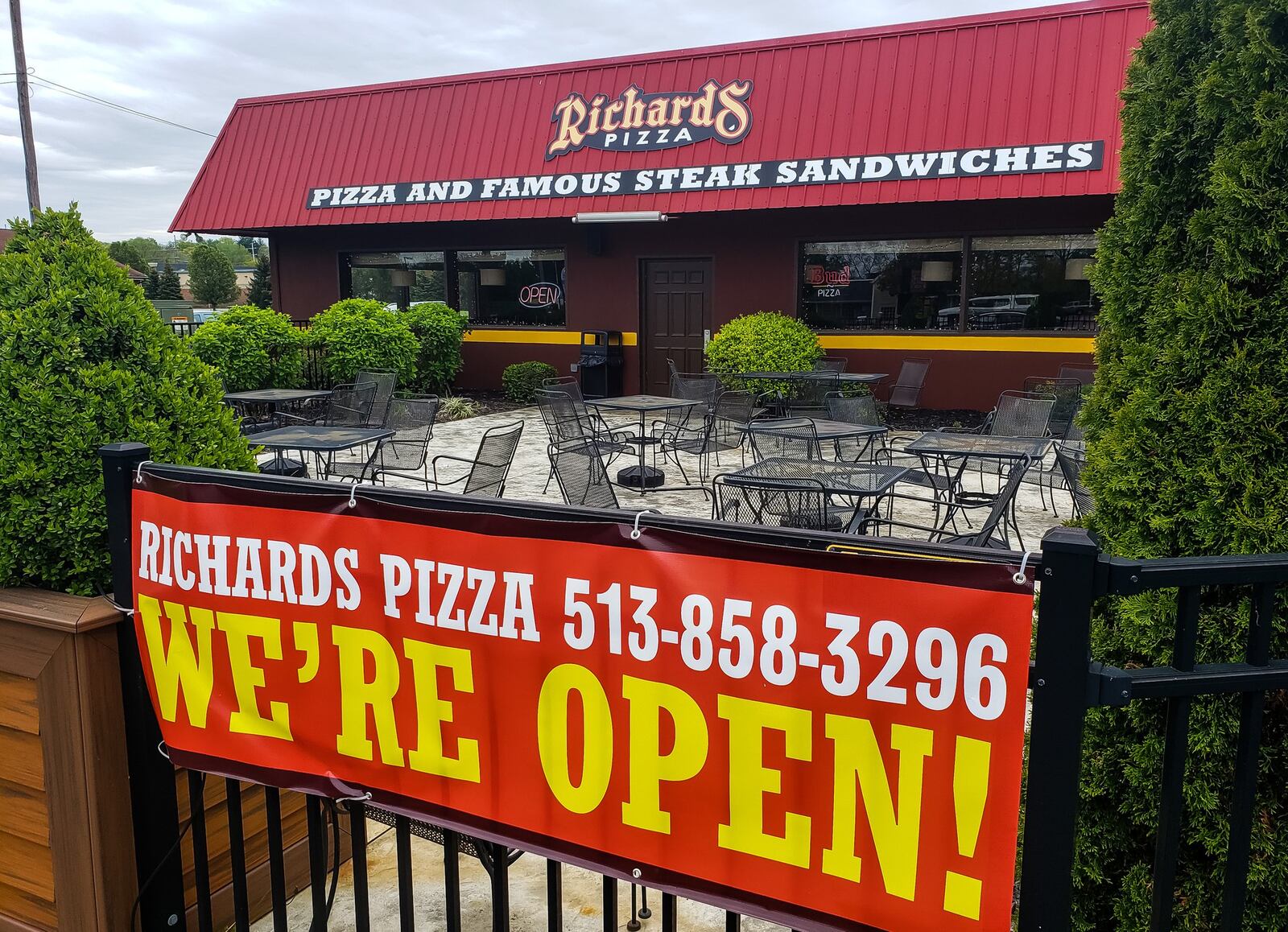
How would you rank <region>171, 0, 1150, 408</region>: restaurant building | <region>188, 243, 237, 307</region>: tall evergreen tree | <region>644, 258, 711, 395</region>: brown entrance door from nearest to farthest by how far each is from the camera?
1. <region>171, 0, 1150, 408</region>: restaurant building
2. <region>644, 258, 711, 395</region>: brown entrance door
3. <region>188, 243, 237, 307</region>: tall evergreen tree

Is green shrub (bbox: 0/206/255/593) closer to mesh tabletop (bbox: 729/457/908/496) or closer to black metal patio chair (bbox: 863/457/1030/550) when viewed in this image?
black metal patio chair (bbox: 863/457/1030/550)

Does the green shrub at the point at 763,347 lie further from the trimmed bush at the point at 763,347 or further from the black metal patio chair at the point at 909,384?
the black metal patio chair at the point at 909,384

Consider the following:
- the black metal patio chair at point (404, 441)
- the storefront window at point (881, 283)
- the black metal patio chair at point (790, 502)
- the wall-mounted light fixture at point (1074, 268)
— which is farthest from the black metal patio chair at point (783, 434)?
the wall-mounted light fixture at point (1074, 268)

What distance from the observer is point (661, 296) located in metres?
16.1

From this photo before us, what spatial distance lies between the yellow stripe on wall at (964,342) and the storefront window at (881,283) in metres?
0.22

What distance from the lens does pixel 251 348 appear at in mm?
12609

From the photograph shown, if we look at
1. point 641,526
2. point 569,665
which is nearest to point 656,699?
point 569,665

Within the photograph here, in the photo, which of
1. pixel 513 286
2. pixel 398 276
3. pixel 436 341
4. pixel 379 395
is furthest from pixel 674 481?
pixel 398 276

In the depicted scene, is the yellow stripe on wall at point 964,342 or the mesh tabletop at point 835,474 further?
the yellow stripe on wall at point 964,342

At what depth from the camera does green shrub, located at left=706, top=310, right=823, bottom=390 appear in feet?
43.9

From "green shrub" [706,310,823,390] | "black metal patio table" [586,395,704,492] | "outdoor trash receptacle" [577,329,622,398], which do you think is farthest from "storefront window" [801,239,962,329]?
"black metal patio table" [586,395,704,492]

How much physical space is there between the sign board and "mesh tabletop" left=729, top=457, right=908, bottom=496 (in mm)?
7539

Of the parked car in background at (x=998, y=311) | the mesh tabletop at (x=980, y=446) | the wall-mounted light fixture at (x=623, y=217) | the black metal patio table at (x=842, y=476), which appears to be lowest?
the black metal patio table at (x=842, y=476)

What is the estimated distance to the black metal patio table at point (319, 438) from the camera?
22.8 ft
